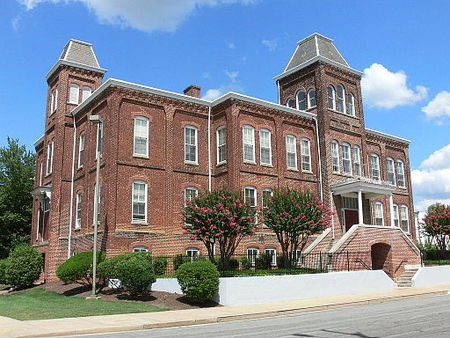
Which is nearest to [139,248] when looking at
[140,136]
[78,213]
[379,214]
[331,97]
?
[78,213]

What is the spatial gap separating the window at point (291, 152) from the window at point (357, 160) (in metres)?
5.40

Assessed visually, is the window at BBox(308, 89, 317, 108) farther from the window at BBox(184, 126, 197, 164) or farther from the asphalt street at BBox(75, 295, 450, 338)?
the asphalt street at BBox(75, 295, 450, 338)

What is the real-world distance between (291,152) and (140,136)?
1065cm

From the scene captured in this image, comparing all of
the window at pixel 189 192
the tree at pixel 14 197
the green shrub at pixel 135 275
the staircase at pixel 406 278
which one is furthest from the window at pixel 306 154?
the tree at pixel 14 197

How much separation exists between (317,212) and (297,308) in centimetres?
749

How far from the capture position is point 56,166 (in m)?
29.9

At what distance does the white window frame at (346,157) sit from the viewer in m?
33.3

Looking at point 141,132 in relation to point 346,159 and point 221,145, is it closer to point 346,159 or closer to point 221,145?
point 221,145

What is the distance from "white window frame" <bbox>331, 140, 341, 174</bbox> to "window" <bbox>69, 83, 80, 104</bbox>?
1839 centimetres

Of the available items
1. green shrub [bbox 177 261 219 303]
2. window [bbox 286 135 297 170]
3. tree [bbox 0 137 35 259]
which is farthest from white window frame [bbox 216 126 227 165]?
tree [bbox 0 137 35 259]

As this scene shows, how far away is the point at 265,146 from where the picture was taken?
98.4 ft

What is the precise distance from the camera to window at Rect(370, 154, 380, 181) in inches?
1467

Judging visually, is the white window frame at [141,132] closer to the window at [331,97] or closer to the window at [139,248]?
the window at [139,248]

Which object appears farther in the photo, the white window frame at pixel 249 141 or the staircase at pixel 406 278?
the white window frame at pixel 249 141
